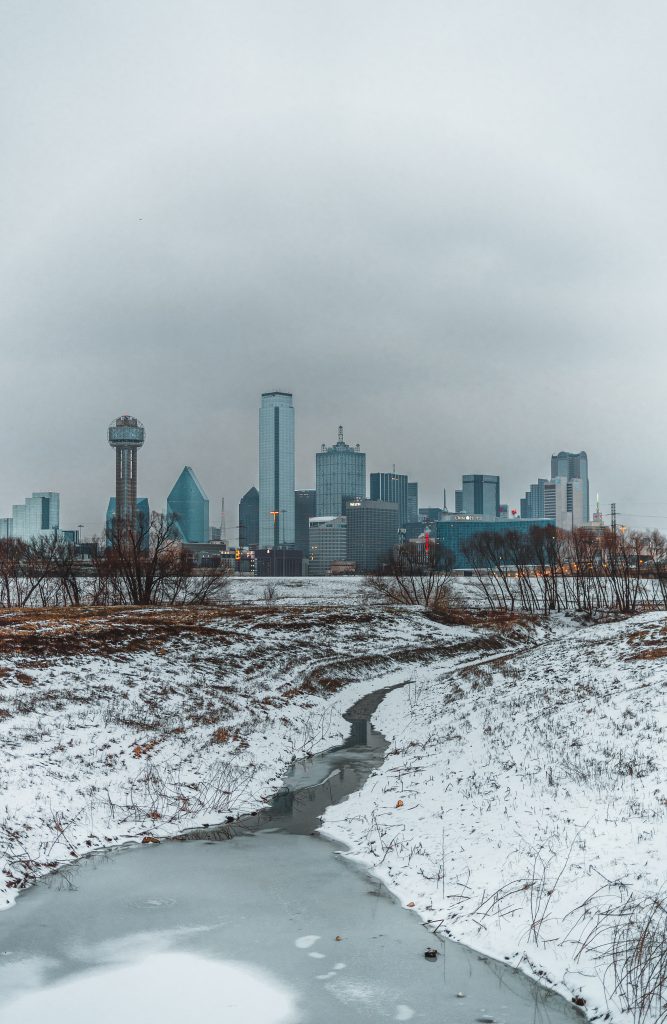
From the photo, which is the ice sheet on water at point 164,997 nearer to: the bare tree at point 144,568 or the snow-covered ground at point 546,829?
the snow-covered ground at point 546,829

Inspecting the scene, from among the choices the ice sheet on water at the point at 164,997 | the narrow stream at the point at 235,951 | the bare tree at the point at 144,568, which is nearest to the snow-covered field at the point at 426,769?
the narrow stream at the point at 235,951

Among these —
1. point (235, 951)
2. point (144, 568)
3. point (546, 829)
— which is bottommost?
point (235, 951)

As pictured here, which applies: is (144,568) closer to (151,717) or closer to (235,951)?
(151,717)

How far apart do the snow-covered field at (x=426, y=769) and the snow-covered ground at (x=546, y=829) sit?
4cm

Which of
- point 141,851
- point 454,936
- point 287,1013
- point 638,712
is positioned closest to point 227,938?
point 287,1013

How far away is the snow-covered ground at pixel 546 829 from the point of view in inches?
351

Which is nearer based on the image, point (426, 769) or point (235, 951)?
point (235, 951)

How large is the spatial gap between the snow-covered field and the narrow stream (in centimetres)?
62

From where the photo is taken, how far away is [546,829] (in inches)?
481

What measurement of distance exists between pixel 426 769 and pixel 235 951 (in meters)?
9.69

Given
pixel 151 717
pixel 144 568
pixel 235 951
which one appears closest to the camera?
pixel 235 951

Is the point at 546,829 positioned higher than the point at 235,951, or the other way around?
the point at 546,829

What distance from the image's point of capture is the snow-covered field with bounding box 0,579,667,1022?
32.2ft

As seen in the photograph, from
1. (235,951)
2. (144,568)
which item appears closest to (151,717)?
(235,951)
